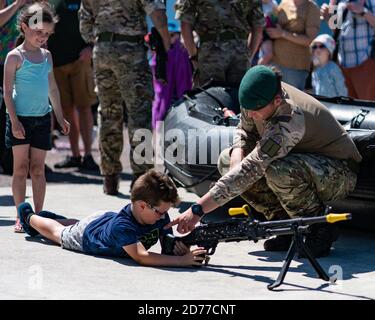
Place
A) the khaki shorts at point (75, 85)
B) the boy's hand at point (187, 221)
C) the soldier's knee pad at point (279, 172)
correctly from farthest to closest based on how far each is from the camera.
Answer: the khaki shorts at point (75, 85)
the soldier's knee pad at point (279, 172)
the boy's hand at point (187, 221)

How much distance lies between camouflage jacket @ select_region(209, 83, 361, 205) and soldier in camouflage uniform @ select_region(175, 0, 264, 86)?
213 centimetres

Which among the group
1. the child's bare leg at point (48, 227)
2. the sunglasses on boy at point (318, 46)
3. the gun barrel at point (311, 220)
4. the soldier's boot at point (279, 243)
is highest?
the gun barrel at point (311, 220)

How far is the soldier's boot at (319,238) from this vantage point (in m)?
5.85

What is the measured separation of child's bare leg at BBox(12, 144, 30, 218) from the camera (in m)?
6.55

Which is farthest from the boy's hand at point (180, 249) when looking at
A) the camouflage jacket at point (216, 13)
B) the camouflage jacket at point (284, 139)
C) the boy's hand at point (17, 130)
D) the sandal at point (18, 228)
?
the camouflage jacket at point (216, 13)

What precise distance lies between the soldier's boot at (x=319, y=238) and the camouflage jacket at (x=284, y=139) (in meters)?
0.45

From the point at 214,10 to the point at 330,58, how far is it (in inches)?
67.4

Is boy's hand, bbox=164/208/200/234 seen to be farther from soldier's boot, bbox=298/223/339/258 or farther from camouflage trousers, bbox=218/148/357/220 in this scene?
soldier's boot, bbox=298/223/339/258

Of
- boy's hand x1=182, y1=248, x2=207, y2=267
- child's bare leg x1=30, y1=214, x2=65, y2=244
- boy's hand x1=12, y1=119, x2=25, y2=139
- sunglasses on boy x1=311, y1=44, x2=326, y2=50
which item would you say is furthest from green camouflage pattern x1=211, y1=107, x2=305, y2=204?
sunglasses on boy x1=311, y1=44, x2=326, y2=50

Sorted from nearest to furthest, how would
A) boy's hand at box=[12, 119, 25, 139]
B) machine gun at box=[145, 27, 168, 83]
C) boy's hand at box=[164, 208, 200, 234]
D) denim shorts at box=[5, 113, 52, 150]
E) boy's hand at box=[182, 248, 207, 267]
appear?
boy's hand at box=[164, 208, 200, 234], boy's hand at box=[182, 248, 207, 267], boy's hand at box=[12, 119, 25, 139], denim shorts at box=[5, 113, 52, 150], machine gun at box=[145, 27, 168, 83]

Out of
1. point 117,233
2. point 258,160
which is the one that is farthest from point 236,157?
point 117,233

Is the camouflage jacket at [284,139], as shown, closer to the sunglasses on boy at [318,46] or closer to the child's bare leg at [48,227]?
the child's bare leg at [48,227]

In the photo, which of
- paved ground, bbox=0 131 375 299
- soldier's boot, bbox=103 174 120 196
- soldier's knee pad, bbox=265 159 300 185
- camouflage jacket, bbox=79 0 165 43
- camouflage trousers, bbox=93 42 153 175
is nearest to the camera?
paved ground, bbox=0 131 375 299

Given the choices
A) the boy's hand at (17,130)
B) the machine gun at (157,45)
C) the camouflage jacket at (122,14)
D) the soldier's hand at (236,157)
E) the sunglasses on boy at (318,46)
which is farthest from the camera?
the sunglasses on boy at (318,46)
